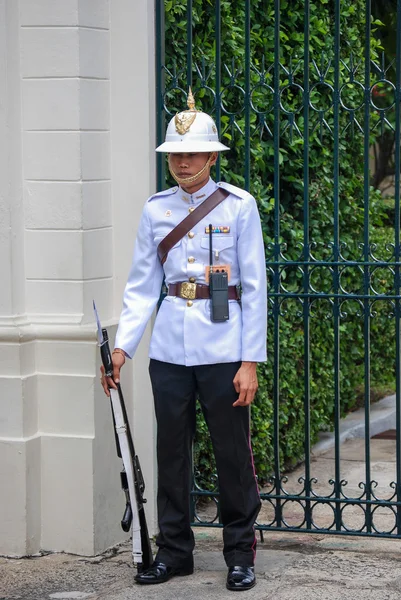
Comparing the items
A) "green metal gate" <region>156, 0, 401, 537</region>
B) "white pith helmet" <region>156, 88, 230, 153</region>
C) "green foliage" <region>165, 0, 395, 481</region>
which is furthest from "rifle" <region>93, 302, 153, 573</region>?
"green foliage" <region>165, 0, 395, 481</region>

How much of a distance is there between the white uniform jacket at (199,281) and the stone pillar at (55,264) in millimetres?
544

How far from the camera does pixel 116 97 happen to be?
222 inches

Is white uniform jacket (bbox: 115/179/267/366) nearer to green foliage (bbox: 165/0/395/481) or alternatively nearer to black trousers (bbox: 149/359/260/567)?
black trousers (bbox: 149/359/260/567)

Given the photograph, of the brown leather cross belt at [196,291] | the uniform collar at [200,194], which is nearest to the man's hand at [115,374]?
the brown leather cross belt at [196,291]

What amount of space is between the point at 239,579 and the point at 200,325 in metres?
1.07

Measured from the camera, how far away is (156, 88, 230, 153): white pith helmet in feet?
15.7

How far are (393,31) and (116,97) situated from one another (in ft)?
18.7

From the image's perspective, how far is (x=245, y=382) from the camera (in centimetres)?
481

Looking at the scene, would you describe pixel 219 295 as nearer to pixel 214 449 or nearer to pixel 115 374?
pixel 115 374

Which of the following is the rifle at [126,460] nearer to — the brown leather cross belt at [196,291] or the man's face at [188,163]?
the brown leather cross belt at [196,291]

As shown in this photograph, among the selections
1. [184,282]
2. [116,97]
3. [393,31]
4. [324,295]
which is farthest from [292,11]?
[393,31]

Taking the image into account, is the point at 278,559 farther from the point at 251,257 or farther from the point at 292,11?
the point at 292,11

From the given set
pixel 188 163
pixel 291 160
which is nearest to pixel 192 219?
pixel 188 163

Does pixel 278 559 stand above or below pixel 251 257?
below
